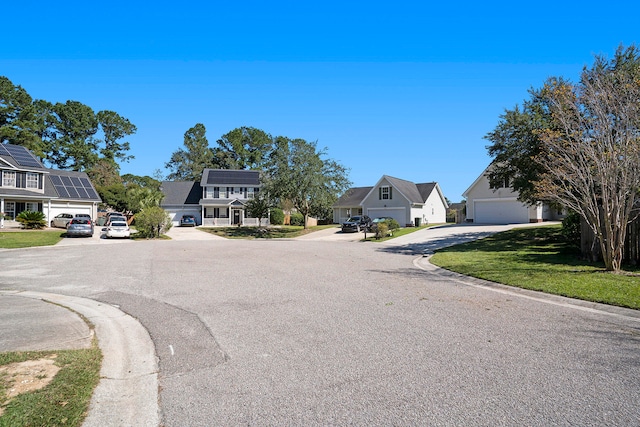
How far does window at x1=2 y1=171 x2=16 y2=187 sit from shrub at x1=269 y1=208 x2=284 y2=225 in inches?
1086

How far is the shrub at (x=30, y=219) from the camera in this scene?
35000mm

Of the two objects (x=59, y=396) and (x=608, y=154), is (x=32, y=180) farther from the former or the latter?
(x=608, y=154)

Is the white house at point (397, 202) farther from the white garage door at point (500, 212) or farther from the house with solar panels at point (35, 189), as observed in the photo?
the house with solar panels at point (35, 189)

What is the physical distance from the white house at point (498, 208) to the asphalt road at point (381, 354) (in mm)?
30794

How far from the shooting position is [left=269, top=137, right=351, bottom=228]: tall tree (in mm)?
38688

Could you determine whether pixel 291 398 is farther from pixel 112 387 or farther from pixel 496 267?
pixel 496 267

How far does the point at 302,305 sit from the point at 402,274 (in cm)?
527

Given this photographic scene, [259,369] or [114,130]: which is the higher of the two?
[114,130]

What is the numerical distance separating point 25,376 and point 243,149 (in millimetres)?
80223

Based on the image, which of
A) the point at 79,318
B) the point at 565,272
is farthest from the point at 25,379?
the point at 565,272

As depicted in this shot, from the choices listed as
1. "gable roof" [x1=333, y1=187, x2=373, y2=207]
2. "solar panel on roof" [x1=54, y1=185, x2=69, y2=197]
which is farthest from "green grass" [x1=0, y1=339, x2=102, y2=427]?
"gable roof" [x1=333, y1=187, x2=373, y2=207]

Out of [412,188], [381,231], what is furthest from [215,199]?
[381,231]

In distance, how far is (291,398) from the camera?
4.05 m

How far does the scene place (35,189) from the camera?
131 feet
